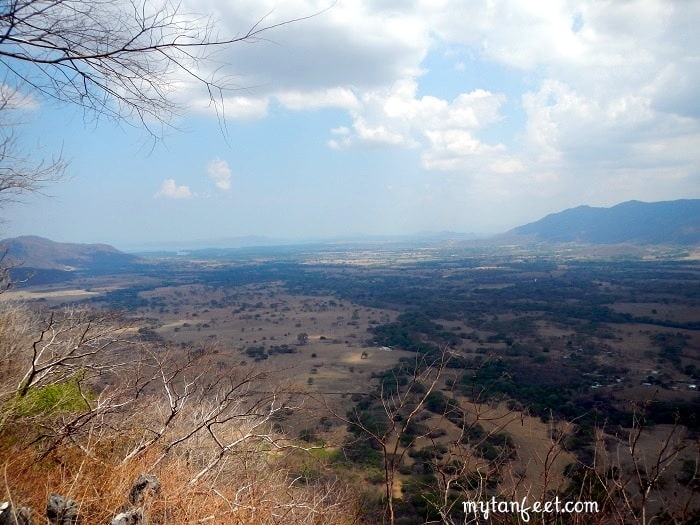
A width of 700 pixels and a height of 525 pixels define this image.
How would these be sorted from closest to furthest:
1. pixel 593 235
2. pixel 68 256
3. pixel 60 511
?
pixel 60 511
pixel 68 256
pixel 593 235

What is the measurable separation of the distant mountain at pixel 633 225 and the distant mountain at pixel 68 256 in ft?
516

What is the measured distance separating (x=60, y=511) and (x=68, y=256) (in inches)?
5099

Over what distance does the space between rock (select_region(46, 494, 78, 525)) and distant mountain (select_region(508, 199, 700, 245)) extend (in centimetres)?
14506

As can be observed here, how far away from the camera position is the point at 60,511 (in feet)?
8.98

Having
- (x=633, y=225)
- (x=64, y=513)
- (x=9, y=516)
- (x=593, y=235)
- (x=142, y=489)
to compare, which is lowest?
(x=142, y=489)

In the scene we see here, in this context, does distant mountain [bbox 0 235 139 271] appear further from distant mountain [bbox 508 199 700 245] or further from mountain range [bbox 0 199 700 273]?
distant mountain [bbox 508 199 700 245]

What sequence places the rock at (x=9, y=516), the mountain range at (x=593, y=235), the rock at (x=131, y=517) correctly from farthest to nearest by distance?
the mountain range at (x=593, y=235)
the rock at (x=131, y=517)
the rock at (x=9, y=516)

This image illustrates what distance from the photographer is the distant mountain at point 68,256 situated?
92.6 m

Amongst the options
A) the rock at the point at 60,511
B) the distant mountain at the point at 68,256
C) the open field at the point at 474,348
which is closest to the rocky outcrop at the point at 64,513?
the rock at the point at 60,511

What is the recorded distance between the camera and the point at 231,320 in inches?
1608

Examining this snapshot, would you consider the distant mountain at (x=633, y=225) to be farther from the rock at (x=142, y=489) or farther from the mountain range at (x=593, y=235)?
the rock at (x=142, y=489)

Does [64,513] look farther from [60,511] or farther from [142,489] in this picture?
[142,489]

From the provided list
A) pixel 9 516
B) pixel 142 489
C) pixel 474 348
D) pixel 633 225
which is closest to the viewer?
pixel 9 516

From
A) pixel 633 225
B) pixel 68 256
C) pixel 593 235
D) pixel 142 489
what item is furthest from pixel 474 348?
pixel 633 225
